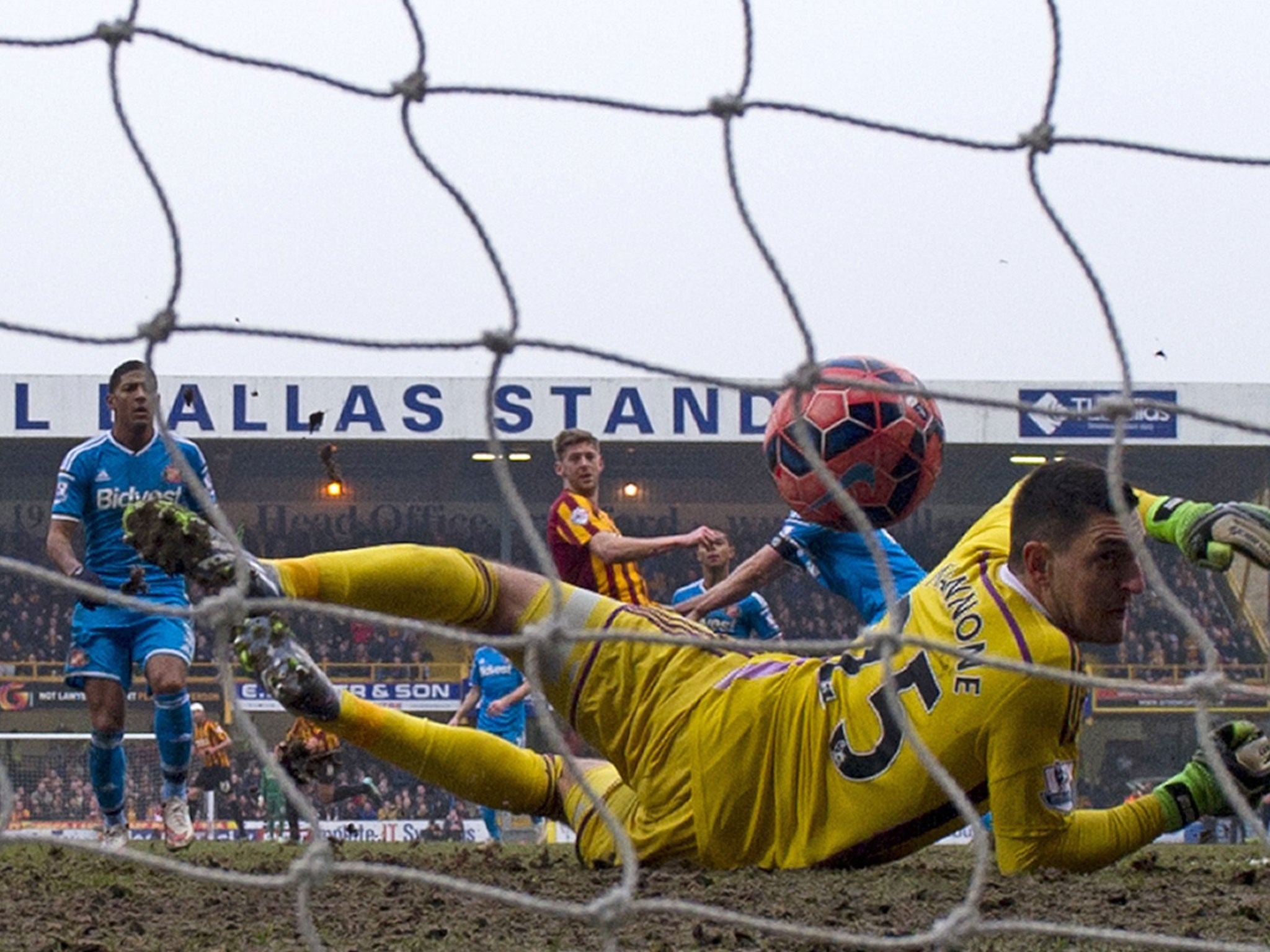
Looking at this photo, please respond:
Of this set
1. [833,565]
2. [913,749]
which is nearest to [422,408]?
[833,565]

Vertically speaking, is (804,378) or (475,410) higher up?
(475,410)

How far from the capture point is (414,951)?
9.25 ft

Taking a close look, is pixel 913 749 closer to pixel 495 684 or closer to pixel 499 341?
pixel 499 341

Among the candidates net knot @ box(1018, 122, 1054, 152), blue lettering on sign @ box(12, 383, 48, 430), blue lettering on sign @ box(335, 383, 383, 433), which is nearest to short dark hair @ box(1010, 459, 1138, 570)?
net knot @ box(1018, 122, 1054, 152)

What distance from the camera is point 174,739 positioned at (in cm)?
657

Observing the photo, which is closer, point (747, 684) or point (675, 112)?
point (675, 112)

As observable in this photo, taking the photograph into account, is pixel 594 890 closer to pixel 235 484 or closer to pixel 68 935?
pixel 68 935

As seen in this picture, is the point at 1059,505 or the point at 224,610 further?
the point at 1059,505

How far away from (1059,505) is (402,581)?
1.42 metres

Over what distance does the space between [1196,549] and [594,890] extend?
144cm

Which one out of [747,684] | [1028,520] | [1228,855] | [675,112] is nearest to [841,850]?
[747,684]

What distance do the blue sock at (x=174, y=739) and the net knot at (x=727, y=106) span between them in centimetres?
409

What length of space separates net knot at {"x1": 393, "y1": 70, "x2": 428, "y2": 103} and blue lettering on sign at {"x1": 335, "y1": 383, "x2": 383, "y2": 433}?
71.1 ft

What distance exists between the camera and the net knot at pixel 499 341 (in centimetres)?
285
